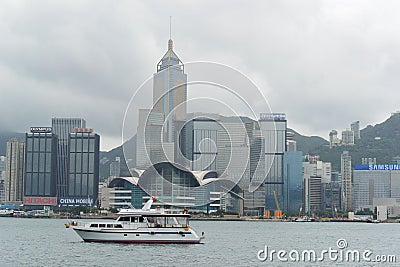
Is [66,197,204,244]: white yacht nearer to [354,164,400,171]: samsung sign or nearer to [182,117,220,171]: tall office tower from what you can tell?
[182,117,220,171]: tall office tower

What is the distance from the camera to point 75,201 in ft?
497

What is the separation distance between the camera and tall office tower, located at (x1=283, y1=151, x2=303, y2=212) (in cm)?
15375

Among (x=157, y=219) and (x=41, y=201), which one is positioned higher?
(x=157, y=219)

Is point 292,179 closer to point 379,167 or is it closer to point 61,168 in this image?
point 379,167

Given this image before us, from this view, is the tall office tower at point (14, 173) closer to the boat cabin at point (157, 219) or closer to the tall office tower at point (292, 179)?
the tall office tower at point (292, 179)

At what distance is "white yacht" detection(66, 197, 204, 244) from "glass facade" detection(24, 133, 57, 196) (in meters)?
115

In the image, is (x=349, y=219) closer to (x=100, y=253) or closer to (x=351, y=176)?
(x=351, y=176)

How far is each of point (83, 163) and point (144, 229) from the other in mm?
118670

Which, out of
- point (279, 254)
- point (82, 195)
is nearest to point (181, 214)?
point (279, 254)

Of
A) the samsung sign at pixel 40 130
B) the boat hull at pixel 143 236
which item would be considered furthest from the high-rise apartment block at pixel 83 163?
the boat hull at pixel 143 236

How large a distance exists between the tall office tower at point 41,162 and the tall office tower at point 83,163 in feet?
12.6

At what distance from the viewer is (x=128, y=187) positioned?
123m

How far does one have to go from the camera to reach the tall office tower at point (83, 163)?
154 meters

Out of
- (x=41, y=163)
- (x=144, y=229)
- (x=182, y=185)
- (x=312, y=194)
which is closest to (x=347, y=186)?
(x=312, y=194)
